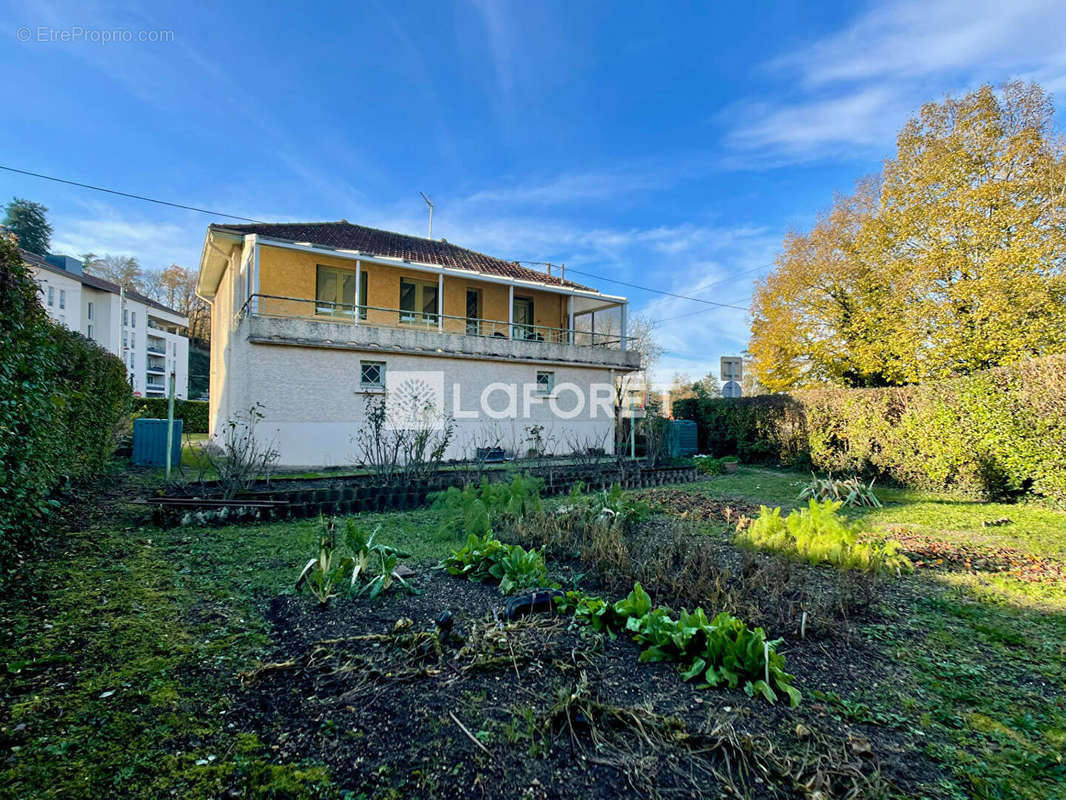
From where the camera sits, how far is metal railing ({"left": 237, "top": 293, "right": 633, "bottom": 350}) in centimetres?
1217

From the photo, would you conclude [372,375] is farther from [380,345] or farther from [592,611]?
[592,611]

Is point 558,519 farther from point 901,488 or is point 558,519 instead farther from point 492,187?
point 492,187

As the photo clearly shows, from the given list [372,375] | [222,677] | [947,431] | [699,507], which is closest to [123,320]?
[372,375]

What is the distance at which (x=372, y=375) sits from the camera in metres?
12.8

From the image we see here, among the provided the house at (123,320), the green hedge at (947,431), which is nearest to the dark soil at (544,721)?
the green hedge at (947,431)

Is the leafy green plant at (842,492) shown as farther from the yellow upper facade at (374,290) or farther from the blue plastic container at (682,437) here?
the yellow upper facade at (374,290)

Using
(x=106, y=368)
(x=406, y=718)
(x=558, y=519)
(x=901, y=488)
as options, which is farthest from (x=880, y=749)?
(x=106, y=368)

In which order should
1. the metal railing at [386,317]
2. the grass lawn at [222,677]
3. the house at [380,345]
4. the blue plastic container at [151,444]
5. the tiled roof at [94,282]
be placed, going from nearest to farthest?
1. the grass lawn at [222,677]
2. the blue plastic container at [151,444]
3. the house at [380,345]
4. the metal railing at [386,317]
5. the tiled roof at [94,282]

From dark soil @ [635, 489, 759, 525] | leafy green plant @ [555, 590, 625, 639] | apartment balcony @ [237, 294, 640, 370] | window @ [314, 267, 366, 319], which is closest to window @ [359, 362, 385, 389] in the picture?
apartment balcony @ [237, 294, 640, 370]

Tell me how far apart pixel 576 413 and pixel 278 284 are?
983 centimetres

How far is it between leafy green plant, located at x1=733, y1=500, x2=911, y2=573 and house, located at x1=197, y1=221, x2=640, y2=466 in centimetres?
611

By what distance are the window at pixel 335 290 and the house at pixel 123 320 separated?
51.8 ft

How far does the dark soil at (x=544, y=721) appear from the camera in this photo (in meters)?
1.62

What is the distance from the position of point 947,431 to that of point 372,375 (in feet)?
41.5
